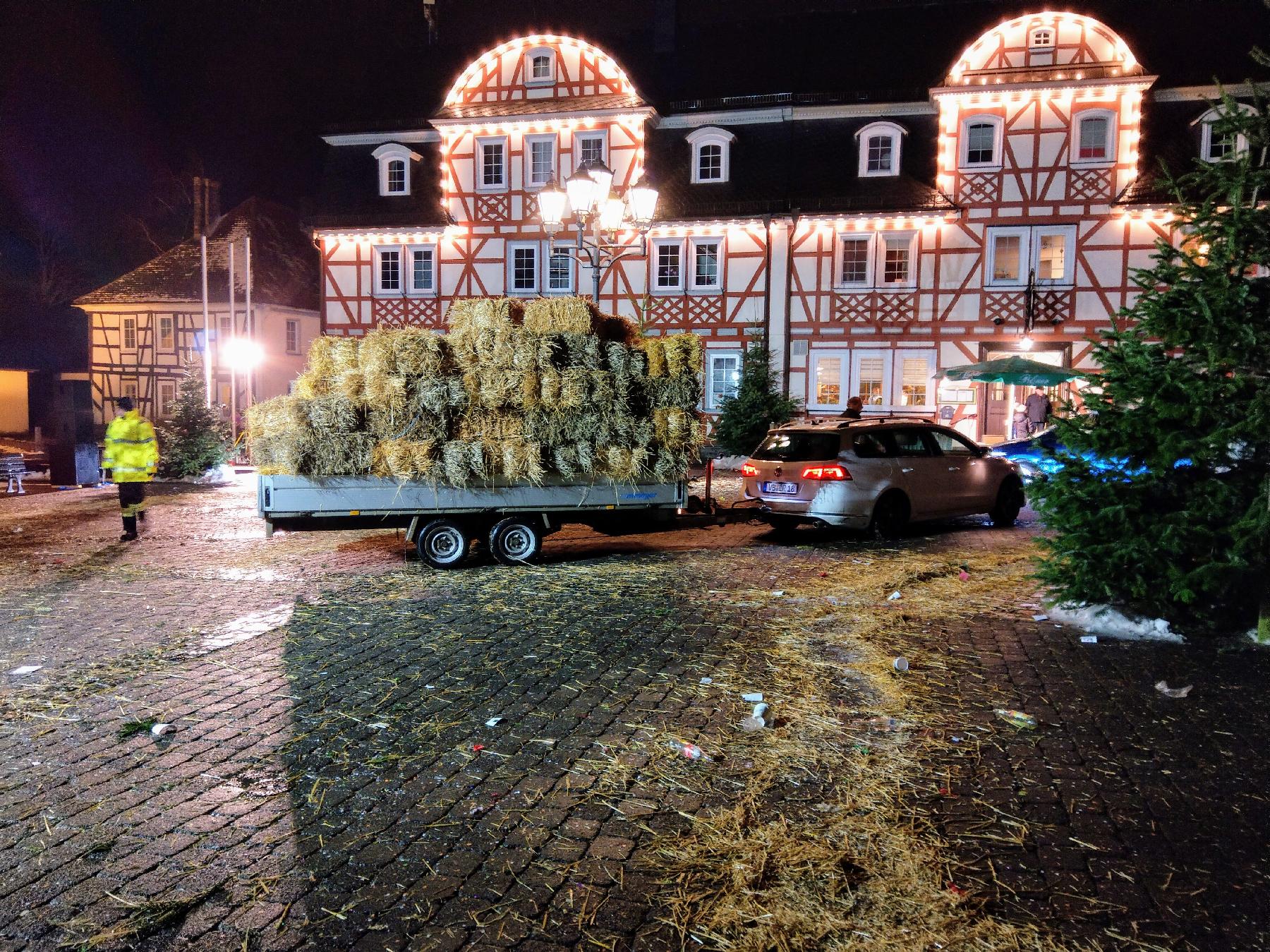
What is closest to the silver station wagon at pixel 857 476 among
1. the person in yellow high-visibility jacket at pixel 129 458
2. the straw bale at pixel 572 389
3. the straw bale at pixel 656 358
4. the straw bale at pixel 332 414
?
the straw bale at pixel 656 358

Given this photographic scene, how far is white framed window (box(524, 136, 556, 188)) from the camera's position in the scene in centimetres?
2905

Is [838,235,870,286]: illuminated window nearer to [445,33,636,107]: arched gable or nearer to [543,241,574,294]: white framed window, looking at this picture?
[445,33,636,107]: arched gable

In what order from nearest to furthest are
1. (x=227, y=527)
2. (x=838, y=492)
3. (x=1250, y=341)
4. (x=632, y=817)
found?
(x=632, y=817) < (x=1250, y=341) < (x=838, y=492) < (x=227, y=527)

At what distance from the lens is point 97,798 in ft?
13.6

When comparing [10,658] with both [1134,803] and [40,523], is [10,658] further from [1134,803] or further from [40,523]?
[40,523]

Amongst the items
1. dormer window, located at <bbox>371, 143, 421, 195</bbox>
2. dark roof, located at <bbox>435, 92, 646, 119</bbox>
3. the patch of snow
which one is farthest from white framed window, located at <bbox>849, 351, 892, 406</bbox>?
the patch of snow

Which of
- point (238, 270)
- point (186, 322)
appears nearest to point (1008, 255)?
point (238, 270)

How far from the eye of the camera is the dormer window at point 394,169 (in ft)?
99.6

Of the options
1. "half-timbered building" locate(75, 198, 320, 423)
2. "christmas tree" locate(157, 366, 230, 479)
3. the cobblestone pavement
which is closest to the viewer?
the cobblestone pavement

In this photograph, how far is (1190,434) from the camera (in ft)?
21.7

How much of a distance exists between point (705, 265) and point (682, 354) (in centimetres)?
1859

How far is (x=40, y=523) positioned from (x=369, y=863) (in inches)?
513

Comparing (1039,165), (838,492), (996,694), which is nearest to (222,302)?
(1039,165)

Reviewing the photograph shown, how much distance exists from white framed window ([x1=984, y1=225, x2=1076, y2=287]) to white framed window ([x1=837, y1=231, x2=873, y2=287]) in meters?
3.40
